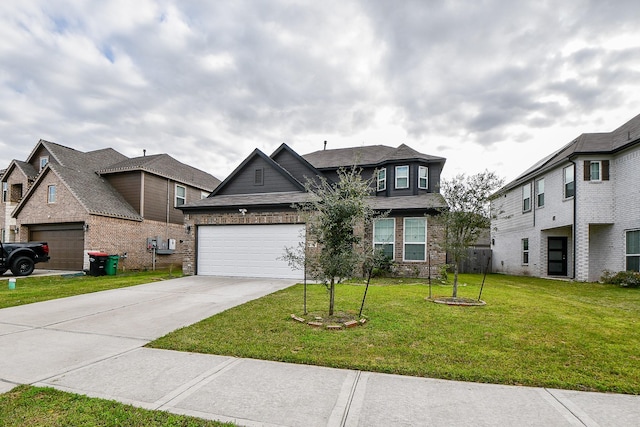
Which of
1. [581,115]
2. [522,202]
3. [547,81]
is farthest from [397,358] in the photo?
[522,202]

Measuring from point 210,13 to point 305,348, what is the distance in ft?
30.1

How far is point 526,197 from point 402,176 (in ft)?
28.5

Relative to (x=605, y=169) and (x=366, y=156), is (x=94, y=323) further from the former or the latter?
(x=605, y=169)

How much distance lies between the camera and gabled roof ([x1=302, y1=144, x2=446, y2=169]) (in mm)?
15656

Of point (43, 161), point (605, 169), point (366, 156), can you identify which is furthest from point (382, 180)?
point (43, 161)

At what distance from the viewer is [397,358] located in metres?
4.18

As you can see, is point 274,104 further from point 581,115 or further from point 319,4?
point 581,115

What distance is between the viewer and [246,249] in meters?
13.5

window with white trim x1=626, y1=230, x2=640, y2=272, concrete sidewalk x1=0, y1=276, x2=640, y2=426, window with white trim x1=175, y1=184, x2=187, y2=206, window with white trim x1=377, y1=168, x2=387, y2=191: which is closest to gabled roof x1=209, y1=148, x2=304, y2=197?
window with white trim x1=377, y1=168, x2=387, y2=191

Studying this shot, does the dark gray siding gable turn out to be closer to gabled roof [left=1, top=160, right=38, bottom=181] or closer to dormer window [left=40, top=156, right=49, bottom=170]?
dormer window [left=40, top=156, right=49, bottom=170]

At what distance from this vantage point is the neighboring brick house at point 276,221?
13.2m

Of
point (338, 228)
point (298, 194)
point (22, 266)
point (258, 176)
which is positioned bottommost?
point (22, 266)

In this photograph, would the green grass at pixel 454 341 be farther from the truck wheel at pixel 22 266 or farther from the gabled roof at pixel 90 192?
the gabled roof at pixel 90 192

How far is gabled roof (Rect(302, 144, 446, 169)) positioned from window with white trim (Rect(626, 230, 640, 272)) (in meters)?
7.56
